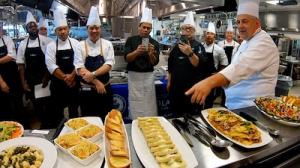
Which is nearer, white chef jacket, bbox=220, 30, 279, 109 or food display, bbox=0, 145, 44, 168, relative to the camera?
food display, bbox=0, 145, 44, 168

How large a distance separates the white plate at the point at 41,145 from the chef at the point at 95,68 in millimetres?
1378

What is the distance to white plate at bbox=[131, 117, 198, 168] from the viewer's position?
987mm

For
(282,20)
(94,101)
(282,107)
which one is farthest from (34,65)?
(282,20)

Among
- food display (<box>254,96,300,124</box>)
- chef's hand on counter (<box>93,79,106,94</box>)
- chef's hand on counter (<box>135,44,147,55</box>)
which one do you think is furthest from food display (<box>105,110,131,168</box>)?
chef's hand on counter (<box>135,44,147,55</box>)

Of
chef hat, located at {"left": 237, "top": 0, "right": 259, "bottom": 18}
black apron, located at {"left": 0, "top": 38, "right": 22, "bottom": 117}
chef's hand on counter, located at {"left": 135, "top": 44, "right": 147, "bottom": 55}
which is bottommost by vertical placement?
black apron, located at {"left": 0, "top": 38, "right": 22, "bottom": 117}

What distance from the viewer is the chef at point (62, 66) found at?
9.13ft

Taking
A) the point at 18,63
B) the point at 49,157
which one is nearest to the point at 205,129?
the point at 49,157

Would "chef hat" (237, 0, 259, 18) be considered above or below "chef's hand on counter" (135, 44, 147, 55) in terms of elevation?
above

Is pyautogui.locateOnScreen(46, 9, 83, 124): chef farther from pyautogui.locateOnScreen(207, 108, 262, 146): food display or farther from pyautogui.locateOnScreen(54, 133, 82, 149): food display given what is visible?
pyautogui.locateOnScreen(207, 108, 262, 146): food display

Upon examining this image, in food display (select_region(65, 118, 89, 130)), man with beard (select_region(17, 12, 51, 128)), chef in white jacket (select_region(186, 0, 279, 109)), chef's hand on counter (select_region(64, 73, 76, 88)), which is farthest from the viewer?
man with beard (select_region(17, 12, 51, 128))

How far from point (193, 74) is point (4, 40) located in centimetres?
257

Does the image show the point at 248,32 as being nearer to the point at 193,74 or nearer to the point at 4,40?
the point at 193,74

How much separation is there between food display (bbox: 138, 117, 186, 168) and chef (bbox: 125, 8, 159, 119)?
1.52 meters

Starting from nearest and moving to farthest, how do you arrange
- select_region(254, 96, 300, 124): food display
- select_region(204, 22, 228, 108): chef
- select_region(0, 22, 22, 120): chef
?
select_region(254, 96, 300, 124): food display, select_region(0, 22, 22, 120): chef, select_region(204, 22, 228, 108): chef
